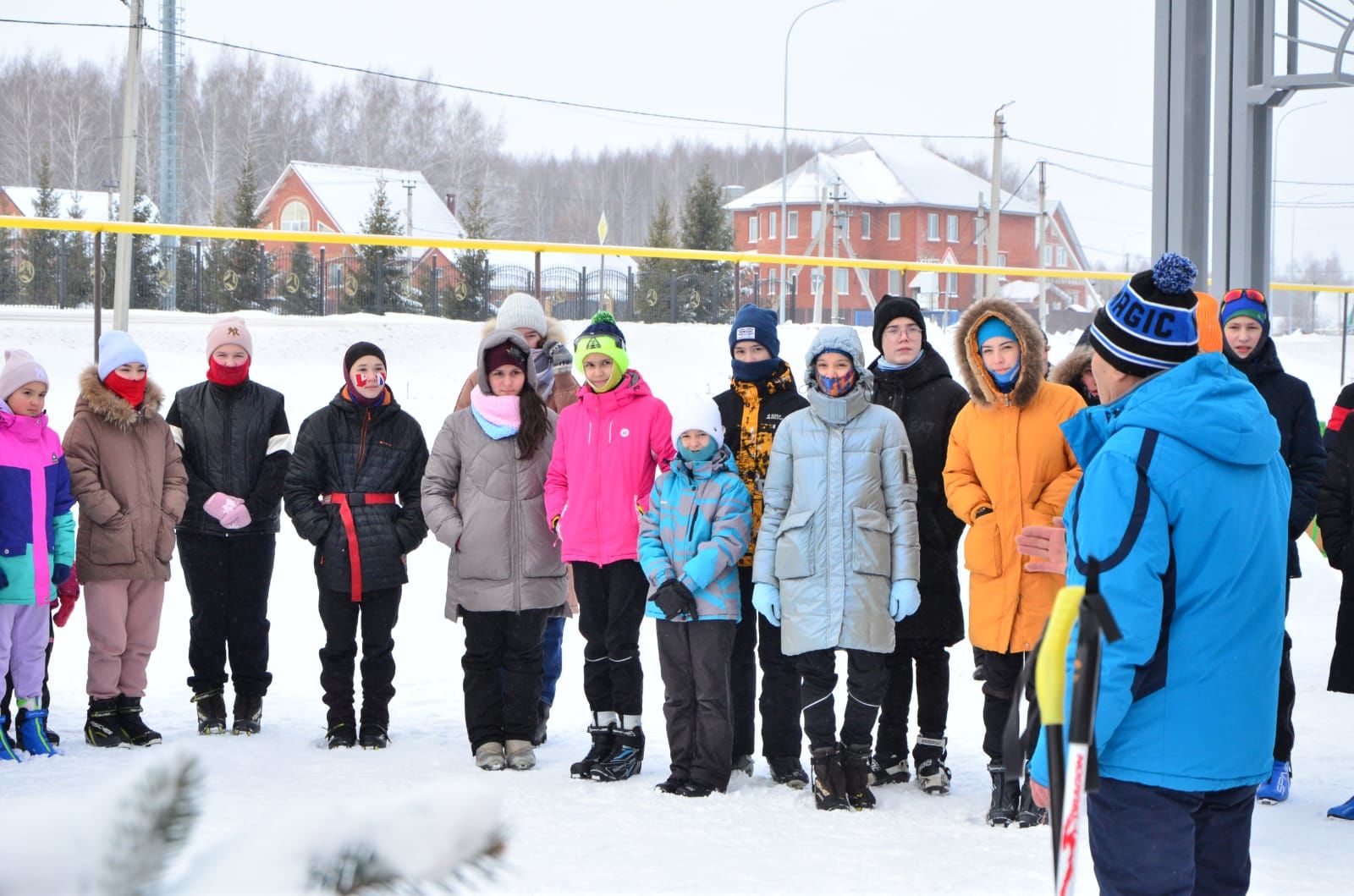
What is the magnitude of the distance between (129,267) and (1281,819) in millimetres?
Answer: 10305

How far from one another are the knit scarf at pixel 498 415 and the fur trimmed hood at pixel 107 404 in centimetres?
130

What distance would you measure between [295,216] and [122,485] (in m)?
47.7

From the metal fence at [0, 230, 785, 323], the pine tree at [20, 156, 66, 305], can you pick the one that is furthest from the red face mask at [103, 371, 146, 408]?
the metal fence at [0, 230, 785, 323]

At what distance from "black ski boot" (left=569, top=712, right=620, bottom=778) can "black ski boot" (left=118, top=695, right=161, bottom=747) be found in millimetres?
1580

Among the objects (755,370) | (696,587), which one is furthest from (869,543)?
(755,370)

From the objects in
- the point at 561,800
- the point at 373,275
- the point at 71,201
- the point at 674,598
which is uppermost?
the point at 71,201

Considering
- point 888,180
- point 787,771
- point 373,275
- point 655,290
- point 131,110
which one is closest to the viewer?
point 787,771

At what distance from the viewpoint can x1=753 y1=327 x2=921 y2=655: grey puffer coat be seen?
4215 mm

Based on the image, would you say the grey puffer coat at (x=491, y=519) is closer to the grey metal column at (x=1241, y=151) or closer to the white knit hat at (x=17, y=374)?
the white knit hat at (x=17, y=374)

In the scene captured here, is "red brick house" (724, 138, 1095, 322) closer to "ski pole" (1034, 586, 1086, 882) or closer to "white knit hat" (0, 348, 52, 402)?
"white knit hat" (0, 348, 52, 402)

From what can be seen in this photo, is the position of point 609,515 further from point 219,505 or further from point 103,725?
point 103,725

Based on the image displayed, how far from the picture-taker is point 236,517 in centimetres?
508

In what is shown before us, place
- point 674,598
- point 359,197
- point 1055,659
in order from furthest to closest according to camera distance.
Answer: point 359,197, point 674,598, point 1055,659

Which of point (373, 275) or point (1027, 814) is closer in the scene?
point (1027, 814)
